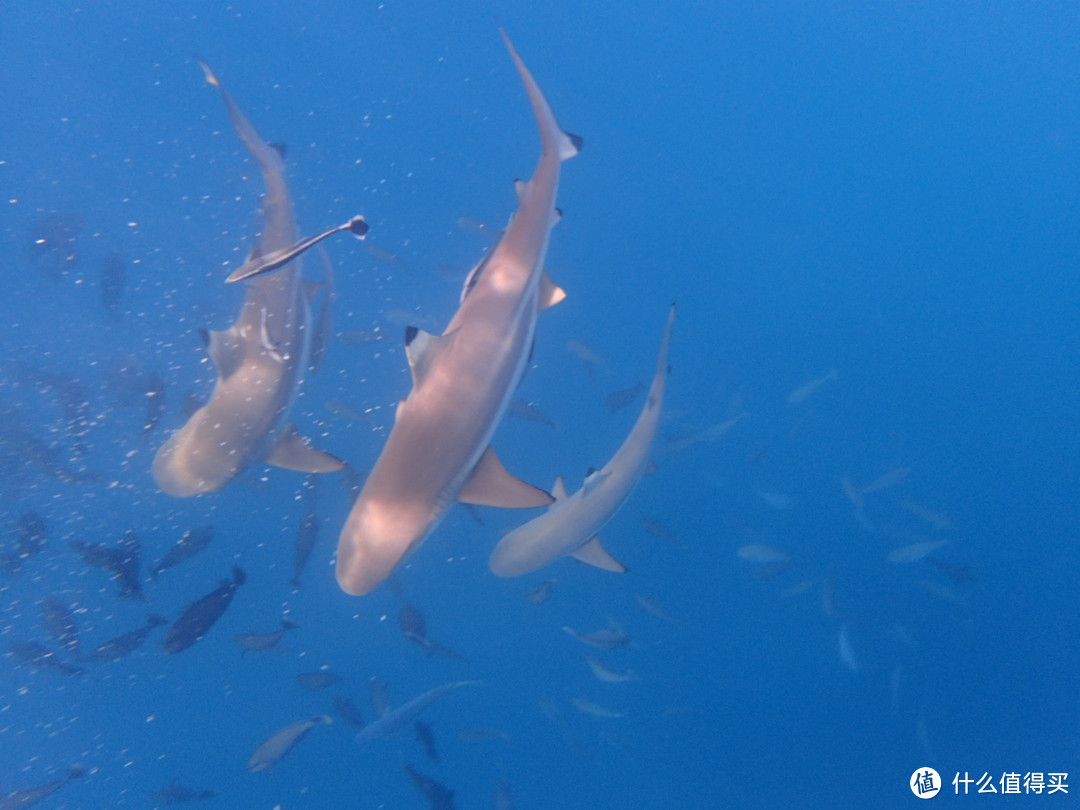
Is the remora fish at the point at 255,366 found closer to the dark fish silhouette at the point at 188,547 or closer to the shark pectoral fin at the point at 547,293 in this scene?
the dark fish silhouette at the point at 188,547

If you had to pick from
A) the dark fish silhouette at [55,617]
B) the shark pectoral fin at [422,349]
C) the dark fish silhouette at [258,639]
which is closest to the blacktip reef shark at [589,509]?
the shark pectoral fin at [422,349]

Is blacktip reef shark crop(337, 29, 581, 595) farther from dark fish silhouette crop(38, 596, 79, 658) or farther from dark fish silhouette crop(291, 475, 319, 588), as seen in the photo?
dark fish silhouette crop(38, 596, 79, 658)

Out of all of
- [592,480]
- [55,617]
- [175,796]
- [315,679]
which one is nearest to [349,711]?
[315,679]

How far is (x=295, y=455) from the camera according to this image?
425 centimetres

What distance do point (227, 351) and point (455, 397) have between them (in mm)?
2039

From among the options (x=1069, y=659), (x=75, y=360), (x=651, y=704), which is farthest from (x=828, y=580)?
(x=1069, y=659)

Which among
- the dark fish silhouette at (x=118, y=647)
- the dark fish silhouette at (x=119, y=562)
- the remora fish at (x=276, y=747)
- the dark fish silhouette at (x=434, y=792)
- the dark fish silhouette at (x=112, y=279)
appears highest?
the dark fish silhouette at (x=112, y=279)

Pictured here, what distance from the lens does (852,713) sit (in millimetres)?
11727

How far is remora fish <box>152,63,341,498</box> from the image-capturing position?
380 centimetres

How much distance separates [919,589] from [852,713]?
9.39 ft

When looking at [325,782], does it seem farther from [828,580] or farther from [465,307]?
[465,307]

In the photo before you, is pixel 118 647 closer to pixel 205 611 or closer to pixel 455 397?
pixel 205 611

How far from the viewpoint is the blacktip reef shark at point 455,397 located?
8.90 ft

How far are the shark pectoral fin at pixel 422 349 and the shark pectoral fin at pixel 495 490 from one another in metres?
0.50
